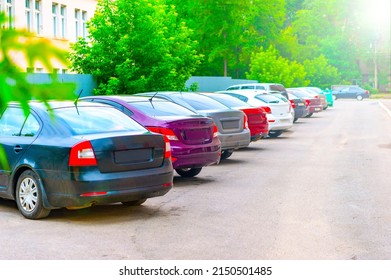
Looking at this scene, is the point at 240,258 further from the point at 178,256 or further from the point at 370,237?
the point at 370,237

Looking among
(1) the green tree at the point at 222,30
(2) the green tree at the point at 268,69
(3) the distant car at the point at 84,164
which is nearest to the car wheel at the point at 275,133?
(3) the distant car at the point at 84,164

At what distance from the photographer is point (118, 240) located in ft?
25.2

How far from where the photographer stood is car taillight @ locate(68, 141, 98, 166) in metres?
8.48

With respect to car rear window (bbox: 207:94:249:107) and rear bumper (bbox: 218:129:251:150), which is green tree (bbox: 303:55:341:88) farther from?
rear bumper (bbox: 218:129:251:150)

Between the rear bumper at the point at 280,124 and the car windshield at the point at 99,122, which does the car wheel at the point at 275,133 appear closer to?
the rear bumper at the point at 280,124

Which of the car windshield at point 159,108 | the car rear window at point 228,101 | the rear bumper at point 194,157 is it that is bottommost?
the rear bumper at point 194,157

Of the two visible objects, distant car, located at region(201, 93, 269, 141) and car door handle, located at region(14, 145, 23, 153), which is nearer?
car door handle, located at region(14, 145, 23, 153)

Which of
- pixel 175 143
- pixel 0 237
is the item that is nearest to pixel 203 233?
pixel 0 237

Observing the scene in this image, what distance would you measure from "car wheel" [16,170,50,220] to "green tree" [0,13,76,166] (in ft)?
24.6

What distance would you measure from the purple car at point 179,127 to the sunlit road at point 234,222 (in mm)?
450

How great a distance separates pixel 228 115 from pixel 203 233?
821 cm

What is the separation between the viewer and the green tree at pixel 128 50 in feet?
82.0

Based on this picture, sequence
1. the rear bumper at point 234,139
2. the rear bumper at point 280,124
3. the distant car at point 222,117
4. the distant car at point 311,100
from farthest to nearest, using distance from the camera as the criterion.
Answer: the distant car at point 311,100 < the rear bumper at point 280,124 < the rear bumper at point 234,139 < the distant car at point 222,117

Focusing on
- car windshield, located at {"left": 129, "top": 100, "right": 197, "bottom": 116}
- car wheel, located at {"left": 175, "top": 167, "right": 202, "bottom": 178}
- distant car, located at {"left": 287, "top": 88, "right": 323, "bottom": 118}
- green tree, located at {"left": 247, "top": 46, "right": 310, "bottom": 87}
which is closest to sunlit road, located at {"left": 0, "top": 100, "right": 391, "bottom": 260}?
car wheel, located at {"left": 175, "top": 167, "right": 202, "bottom": 178}
